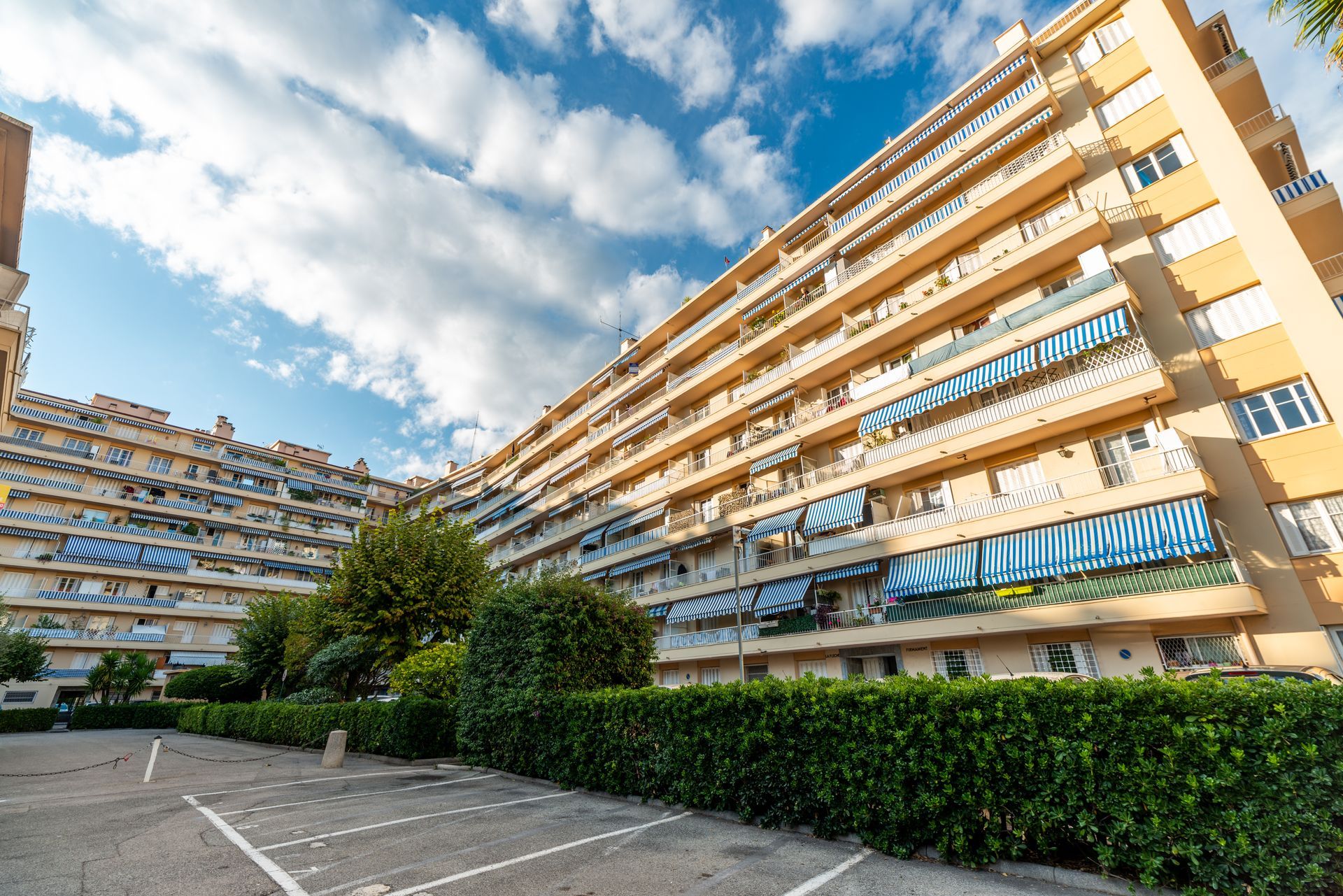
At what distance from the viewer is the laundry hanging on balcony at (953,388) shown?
675 inches

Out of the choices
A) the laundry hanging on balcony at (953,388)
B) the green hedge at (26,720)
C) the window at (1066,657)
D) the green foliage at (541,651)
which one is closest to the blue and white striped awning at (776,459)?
the laundry hanging on balcony at (953,388)

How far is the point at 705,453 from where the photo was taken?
3112cm

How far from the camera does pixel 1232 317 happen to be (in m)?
15.1

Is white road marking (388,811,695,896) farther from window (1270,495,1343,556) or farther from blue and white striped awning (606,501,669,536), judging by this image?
blue and white striped awning (606,501,669,536)

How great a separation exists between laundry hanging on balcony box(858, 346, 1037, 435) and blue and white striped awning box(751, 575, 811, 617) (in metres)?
6.26

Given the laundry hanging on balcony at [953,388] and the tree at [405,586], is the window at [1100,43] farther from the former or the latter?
the tree at [405,586]

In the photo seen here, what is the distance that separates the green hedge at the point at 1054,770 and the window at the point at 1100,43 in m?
23.2

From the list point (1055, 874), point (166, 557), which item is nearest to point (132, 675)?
point (166, 557)

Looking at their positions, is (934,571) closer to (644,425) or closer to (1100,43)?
(1100,43)

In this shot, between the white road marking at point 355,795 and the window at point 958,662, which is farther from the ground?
the window at point 958,662

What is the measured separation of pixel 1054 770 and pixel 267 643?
32.1 metres

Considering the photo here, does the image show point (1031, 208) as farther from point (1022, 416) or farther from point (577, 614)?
point (577, 614)

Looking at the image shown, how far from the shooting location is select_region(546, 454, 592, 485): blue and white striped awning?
40.0 m

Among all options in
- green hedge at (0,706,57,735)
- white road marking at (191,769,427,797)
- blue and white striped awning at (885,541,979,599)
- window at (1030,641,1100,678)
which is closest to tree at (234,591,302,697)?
green hedge at (0,706,57,735)
